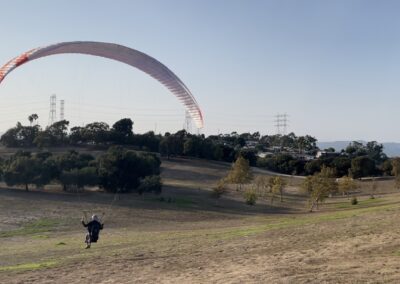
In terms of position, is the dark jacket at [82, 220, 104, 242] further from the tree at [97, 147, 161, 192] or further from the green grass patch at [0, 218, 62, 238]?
the tree at [97, 147, 161, 192]

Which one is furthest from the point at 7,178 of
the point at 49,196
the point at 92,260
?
the point at 92,260

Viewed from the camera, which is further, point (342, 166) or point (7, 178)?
point (342, 166)

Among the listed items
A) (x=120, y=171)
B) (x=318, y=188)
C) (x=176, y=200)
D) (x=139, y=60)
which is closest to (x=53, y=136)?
(x=120, y=171)

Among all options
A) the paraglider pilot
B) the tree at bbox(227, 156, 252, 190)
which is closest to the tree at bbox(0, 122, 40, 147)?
the tree at bbox(227, 156, 252, 190)

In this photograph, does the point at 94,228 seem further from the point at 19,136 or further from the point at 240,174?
the point at 19,136

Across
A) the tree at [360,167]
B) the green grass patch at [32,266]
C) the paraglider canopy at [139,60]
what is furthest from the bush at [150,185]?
the green grass patch at [32,266]

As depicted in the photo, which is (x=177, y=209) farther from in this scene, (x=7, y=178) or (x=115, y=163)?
(x=7, y=178)
